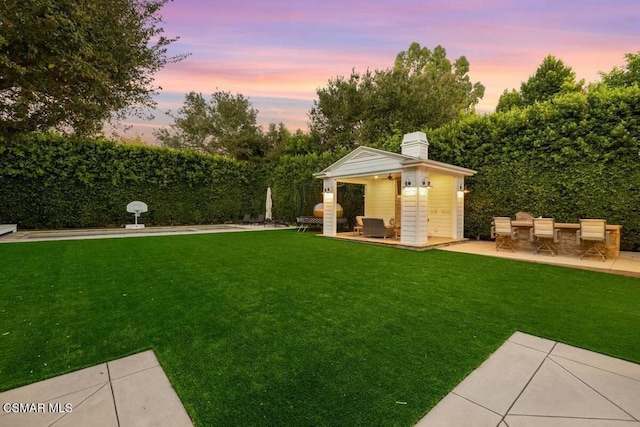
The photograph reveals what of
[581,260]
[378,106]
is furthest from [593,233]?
[378,106]

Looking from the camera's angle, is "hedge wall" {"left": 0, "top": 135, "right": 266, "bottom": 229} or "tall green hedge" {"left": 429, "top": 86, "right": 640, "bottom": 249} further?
"hedge wall" {"left": 0, "top": 135, "right": 266, "bottom": 229}

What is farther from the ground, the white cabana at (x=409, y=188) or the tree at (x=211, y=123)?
the tree at (x=211, y=123)

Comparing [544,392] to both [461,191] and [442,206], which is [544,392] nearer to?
[461,191]

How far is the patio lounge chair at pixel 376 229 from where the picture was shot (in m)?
10.6

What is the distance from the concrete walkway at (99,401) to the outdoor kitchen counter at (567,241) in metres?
9.00

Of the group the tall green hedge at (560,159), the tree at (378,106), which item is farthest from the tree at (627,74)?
the tall green hedge at (560,159)

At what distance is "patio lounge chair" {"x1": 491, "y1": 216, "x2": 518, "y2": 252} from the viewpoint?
26.7 feet

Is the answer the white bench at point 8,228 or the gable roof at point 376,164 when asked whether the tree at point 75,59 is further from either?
the white bench at point 8,228

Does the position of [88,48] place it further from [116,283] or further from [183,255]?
[183,255]

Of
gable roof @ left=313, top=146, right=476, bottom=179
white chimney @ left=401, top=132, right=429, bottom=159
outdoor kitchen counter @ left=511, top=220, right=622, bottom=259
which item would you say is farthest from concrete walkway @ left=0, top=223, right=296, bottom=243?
outdoor kitchen counter @ left=511, top=220, right=622, bottom=259

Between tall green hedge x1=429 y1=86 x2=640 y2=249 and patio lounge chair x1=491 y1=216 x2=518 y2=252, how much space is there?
1785 millimetres

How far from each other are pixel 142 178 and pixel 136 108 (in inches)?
352

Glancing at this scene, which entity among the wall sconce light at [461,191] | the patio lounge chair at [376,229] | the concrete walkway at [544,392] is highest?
the wall sconce light at [461,191]

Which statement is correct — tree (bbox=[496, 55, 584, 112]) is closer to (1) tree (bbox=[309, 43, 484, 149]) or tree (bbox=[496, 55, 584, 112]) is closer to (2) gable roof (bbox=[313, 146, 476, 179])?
(1) tree (bbox=[309, 43, 484, 149])
